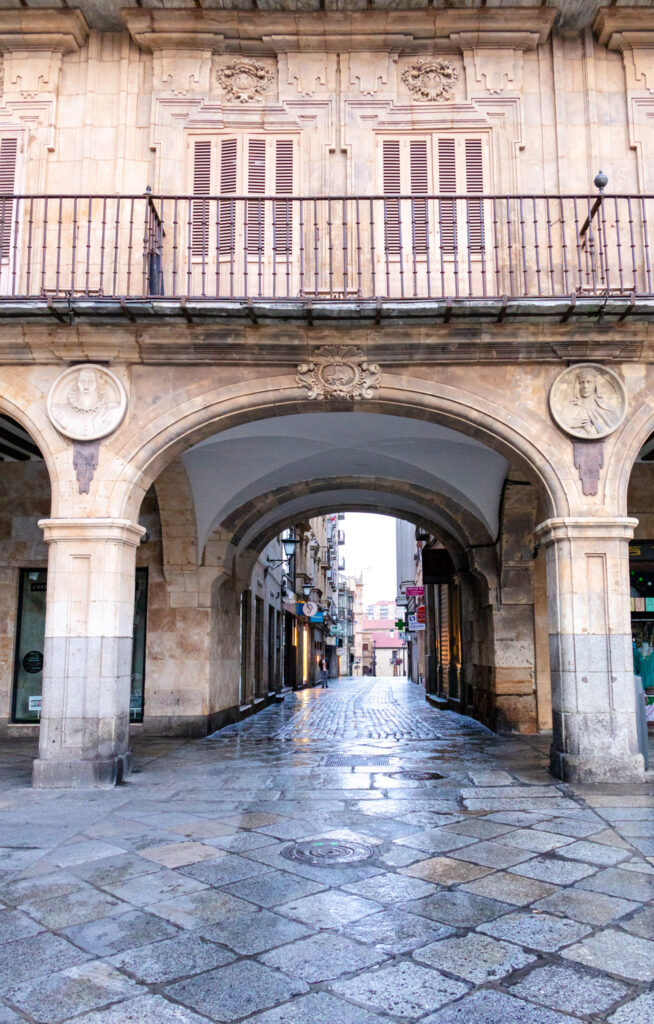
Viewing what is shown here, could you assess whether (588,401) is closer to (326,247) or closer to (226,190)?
(326,247)

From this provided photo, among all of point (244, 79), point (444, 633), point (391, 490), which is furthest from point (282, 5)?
point (444, 633)

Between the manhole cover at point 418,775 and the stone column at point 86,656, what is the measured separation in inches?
117

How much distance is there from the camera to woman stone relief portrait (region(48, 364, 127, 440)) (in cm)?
859

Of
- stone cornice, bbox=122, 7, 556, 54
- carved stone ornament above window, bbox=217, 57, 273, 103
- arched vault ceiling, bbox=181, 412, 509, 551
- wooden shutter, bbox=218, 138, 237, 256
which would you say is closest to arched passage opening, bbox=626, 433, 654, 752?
arched vault ceiling, bbox=181, 412, 509, 551

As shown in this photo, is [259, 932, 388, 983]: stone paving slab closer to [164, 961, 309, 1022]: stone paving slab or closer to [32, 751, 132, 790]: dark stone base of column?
[164, 961, 309, 1022]: stone paving slab

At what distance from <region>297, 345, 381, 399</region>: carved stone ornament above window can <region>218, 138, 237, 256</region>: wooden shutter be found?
205cm

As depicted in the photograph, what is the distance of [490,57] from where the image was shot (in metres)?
9.75

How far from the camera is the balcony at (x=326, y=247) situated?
9.02m

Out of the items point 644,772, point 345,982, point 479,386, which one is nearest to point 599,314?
point 479,386

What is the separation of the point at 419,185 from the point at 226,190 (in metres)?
2.43

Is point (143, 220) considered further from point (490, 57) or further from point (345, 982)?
point (345, 982)

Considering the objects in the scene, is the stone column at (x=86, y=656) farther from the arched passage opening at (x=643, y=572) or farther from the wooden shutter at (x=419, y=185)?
the arched passage opening at (x=643, y=572)

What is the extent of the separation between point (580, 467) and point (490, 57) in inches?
214

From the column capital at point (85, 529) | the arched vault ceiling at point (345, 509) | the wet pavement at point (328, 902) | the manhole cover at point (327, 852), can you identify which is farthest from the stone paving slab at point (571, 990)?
the arched vault ceiling at point (345, 509)
